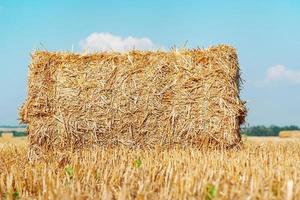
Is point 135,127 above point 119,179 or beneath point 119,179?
above

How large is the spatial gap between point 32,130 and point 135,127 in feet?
5.89

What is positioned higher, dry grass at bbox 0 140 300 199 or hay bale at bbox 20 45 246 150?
hay bale at bbox 20 45 246 150

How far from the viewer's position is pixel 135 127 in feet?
32.7

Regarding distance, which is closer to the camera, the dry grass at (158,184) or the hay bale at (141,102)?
the dry grass at (158,184)

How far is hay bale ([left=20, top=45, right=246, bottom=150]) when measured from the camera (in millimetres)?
10008

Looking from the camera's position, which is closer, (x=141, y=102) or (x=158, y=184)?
(x=158, y=184)

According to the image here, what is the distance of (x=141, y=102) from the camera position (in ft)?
32.9

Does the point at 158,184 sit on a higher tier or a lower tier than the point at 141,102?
lower

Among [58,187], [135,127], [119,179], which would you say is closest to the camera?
[58,187]

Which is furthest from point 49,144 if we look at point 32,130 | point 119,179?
point 119,179

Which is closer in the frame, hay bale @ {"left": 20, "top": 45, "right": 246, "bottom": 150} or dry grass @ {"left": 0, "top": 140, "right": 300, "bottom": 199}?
dry grass @ {"left": 0, "top": 140, "right": 300, "bottom": 199}

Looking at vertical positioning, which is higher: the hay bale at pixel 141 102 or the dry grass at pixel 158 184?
the hay bale at pixel 141 102

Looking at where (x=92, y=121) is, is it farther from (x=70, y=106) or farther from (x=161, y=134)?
(x=161, y=134)

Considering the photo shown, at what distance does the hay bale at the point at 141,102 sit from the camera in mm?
10008
